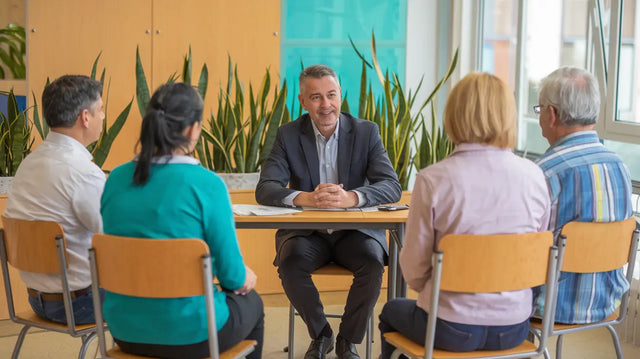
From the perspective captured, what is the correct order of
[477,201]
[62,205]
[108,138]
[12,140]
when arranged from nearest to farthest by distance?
1. [477,201]
2. [62,205]
3. [12,140]
4. [108,138]

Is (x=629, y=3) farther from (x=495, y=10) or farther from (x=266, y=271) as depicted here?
(x=266, y=271)

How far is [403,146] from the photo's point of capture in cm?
395

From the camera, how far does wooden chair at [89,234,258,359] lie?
69.2 inches

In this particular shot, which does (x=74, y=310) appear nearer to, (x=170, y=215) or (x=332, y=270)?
(x=170, y=215)

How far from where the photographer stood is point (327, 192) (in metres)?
2.71

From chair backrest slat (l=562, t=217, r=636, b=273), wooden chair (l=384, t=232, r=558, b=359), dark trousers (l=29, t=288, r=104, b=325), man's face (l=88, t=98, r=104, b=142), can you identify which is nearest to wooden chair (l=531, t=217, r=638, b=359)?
chair backrest slat (l=562, t=217, r=636, b=273)

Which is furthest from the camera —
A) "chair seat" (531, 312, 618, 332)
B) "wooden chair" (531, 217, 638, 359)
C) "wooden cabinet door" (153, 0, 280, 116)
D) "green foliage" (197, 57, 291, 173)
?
"wooden cabinet door" (153, 0, 280, 116)

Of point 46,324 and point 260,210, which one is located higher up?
point 260,210

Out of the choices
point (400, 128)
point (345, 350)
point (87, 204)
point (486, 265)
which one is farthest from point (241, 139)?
point (486, 265)

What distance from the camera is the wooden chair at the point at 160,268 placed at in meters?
1.76

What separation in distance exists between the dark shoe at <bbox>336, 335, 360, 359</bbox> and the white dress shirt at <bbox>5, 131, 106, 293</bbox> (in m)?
1.07

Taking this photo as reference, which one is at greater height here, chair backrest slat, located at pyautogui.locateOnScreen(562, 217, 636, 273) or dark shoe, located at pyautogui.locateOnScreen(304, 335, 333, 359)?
chair backrest slat, located at pyautogui.locateOnScreen(562, 217, 636, 273)

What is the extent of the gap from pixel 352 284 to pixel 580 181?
1065 millimetres

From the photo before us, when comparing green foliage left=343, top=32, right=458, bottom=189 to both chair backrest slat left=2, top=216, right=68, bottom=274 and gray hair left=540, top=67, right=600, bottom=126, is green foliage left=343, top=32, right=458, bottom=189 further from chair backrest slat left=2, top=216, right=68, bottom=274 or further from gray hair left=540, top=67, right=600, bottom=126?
chair backrest slat left=2, top=216, right=68, bottom=274
